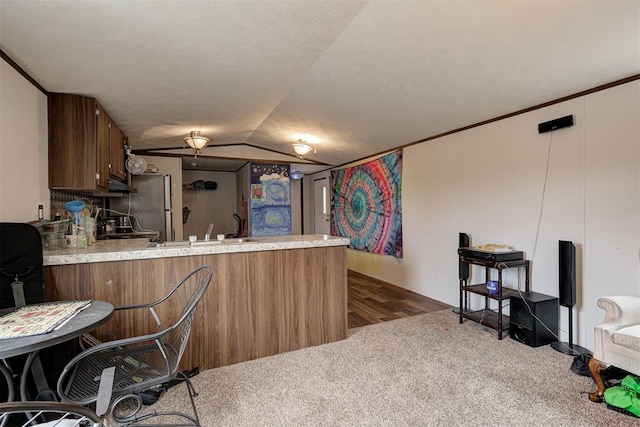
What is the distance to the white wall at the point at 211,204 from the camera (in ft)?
23.4

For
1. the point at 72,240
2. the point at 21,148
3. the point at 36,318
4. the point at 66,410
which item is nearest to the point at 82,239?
the point at 72,240

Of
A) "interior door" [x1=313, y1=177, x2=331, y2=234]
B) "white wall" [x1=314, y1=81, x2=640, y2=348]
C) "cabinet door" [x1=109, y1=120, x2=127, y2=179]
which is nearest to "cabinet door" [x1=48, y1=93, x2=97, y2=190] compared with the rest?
"cabinet door" [x1=109, y1=120, x2=127, y2=179]

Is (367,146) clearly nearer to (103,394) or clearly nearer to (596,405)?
(596,405)

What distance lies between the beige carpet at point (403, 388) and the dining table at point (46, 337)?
0.82 m

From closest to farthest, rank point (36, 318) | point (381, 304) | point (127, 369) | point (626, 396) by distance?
1. point (36, 318)
2. point (127, 369)
3. point (626, 396)
4. point (381, 304)

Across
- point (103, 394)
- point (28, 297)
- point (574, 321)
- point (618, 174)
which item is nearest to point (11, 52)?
point (28, 297)

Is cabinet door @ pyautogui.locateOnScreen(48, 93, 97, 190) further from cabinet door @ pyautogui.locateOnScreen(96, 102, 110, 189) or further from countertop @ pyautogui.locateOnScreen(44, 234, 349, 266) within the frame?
countertop @ pyautogui.locateOnScreen(44, 234, 349, 266)

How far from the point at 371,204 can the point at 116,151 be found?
3728 mm

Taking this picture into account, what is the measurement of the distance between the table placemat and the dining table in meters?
0.01

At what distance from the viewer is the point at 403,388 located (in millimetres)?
2080

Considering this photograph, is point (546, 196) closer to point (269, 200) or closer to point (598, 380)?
point (598, 380)

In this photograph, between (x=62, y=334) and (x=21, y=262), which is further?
(x=21, y=262)

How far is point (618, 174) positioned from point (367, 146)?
296 centimetres

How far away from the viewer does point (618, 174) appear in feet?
7.82
